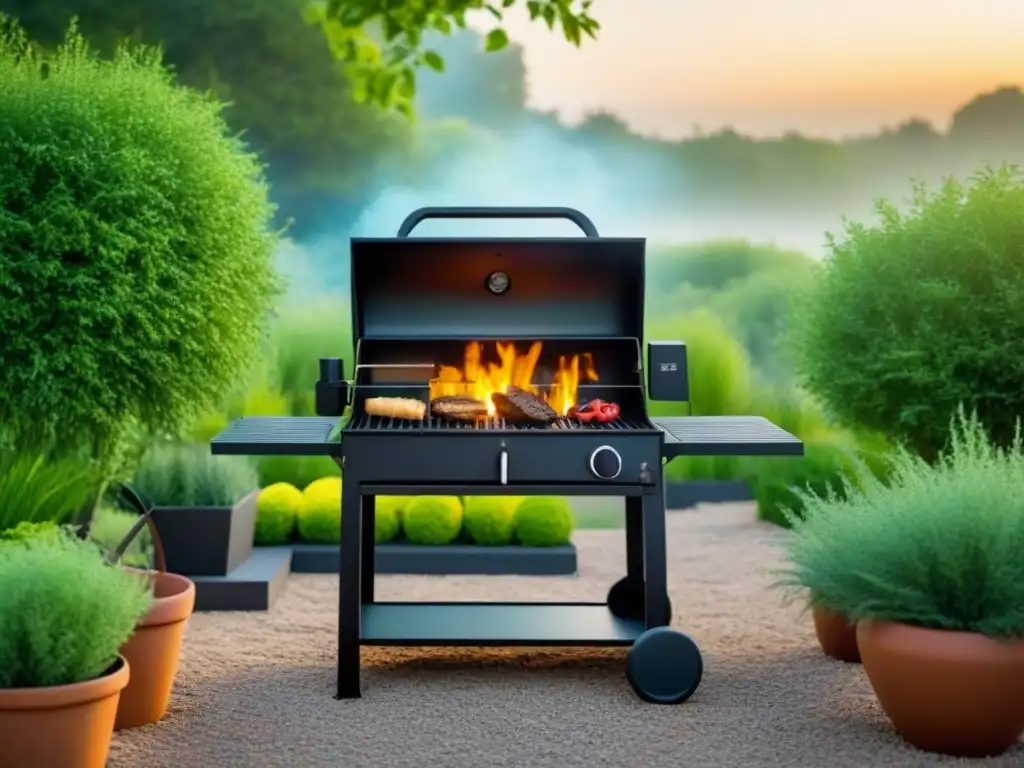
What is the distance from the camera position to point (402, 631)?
15.1 ft

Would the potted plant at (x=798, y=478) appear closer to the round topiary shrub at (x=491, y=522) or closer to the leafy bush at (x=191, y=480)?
the round topiary shrub at (x=491, y=522)

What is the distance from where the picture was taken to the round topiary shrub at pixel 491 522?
691cm

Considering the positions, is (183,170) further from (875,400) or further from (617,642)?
(875,400)

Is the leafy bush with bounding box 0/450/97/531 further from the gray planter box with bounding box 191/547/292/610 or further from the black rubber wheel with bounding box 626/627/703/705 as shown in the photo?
the black rubber wheel with bounding box 626/627/703/705

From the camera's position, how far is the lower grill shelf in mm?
4508

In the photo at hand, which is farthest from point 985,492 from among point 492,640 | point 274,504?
point 274,504

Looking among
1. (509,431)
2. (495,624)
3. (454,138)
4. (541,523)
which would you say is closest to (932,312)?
(541,523)

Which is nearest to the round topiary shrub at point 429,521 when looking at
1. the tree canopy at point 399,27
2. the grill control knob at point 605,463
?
the grill control knob at point 605,463

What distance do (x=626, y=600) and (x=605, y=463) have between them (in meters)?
0.88

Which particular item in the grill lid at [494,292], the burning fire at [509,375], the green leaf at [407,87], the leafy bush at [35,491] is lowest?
the leafy bush at [35,491]

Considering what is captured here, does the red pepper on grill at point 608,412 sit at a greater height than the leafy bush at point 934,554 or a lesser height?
greater

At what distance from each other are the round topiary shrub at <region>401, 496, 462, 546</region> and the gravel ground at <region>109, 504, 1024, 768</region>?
1091mm

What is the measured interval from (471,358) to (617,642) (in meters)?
1.10

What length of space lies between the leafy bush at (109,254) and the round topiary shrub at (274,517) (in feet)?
2.96
